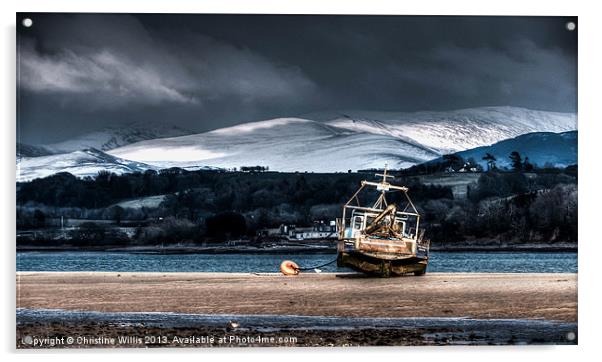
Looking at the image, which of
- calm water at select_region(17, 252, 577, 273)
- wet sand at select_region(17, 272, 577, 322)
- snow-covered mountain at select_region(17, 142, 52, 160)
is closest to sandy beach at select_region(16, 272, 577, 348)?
wet sand at select_region(17, 272, 577, 322)

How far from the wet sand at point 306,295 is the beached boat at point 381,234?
22.0 inches

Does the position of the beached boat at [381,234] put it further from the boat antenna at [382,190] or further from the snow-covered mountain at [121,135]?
the snow-covered mountain at [121,135]

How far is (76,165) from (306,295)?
10.9ft

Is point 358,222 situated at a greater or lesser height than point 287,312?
greater

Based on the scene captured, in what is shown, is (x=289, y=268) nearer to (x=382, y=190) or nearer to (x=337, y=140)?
(x=382, y=190)

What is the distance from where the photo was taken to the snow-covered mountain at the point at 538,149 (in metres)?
15.2

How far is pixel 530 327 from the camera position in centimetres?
1477

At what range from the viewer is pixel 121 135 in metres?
15.6

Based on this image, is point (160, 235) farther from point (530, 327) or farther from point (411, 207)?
point (530, 327)

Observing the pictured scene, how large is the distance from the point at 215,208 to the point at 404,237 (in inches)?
104

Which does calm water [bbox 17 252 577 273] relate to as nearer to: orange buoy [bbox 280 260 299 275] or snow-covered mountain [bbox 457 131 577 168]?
orange buoy [bbox 280 260 299 275]

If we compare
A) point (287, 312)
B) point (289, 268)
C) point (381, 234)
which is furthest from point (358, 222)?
point (287, 312)
